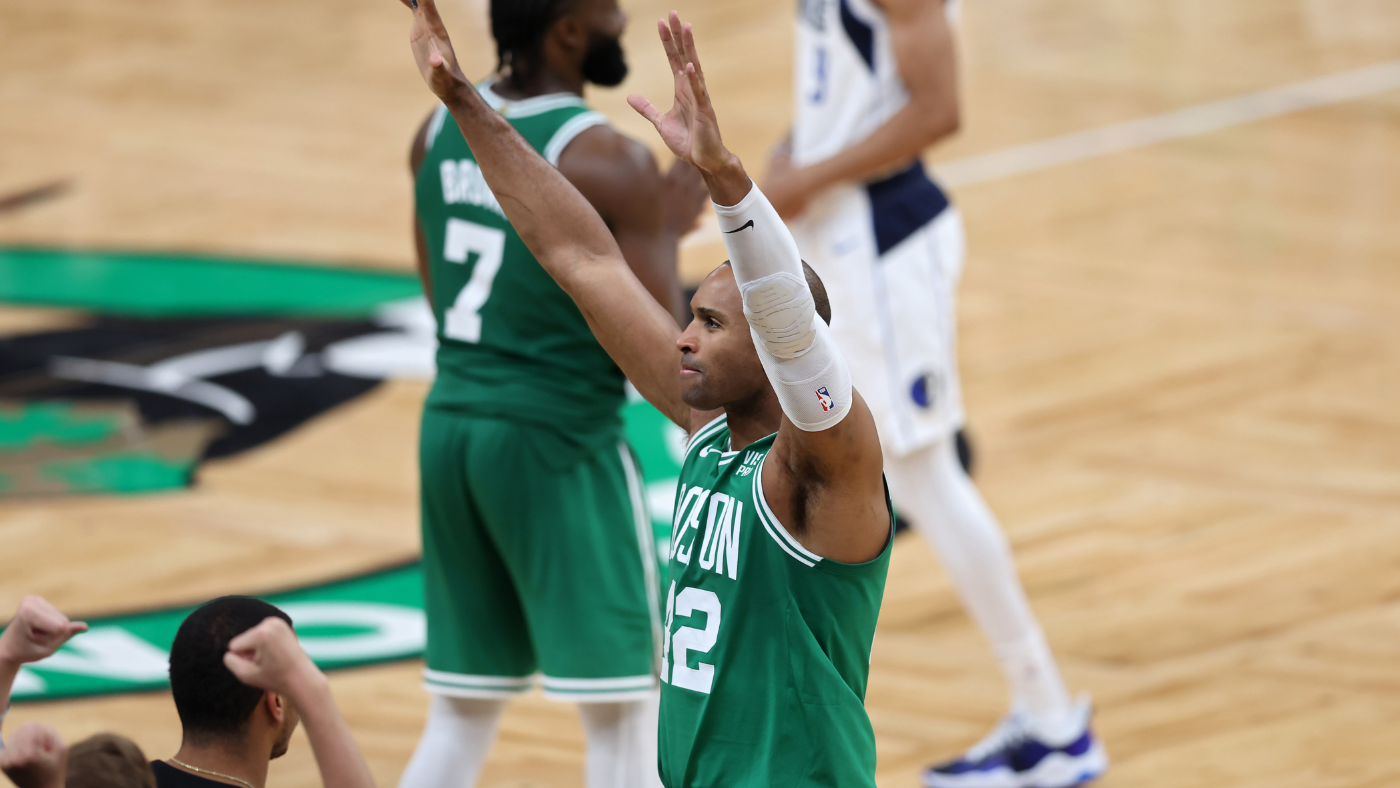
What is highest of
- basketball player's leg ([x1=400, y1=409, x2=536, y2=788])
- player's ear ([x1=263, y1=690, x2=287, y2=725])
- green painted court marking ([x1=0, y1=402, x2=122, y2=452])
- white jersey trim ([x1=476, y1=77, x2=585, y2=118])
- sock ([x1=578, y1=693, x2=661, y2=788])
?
white jersey trim ([x1=476, y1=77, x2=585, y2=118])

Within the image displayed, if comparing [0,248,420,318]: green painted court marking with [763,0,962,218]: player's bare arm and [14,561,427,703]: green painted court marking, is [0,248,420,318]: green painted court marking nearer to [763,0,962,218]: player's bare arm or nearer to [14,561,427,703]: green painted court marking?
[14,561,427,703]: green painted court marking

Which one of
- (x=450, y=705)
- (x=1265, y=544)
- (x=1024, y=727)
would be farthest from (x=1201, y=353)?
(x=450, y=705)

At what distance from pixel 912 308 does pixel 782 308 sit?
1.98 metres

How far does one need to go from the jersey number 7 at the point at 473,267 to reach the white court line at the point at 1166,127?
202 inches

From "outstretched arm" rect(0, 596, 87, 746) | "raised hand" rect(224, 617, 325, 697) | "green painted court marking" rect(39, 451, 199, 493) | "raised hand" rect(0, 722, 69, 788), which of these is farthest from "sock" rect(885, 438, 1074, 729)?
"green painted court marking" rect(39, 451, 199, 493)

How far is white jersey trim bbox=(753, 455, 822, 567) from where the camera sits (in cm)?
233

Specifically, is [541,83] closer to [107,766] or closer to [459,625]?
[459,625]

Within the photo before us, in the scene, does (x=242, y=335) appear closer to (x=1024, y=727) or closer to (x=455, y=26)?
(x=1024, y=727)

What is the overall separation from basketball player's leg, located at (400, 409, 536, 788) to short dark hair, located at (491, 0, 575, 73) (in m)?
0.70

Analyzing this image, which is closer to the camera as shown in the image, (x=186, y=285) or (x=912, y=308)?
(x=912, y=308)

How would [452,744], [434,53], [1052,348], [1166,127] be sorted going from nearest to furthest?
[434,53]
[452,744]
[1052,348]
[1166,127]

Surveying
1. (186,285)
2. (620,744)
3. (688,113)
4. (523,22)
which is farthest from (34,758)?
(186,285)

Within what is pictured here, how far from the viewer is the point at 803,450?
2246 mm

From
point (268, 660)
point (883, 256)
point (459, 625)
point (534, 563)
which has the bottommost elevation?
point (459, 625)
